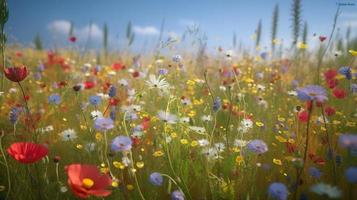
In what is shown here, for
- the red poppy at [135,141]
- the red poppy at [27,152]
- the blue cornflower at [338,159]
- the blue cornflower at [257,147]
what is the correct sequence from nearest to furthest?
1. the red poppy at [27,152]
2. the blue cornflower at [257,147]
3. the blue cornflower at [338,159]
4. the red poppy at [135,141]

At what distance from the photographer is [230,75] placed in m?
3.81

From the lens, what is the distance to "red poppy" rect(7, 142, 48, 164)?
122cm

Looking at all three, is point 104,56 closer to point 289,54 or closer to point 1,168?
point 289,54

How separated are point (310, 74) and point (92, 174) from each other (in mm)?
3764

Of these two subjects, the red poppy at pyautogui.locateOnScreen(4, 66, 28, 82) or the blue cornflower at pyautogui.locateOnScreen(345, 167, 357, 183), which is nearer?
the blue cornflower at pyautogui.locateOnScreen(345, 167, 357, 183)

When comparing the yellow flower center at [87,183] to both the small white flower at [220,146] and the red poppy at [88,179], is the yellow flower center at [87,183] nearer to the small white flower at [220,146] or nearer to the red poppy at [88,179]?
the red poppy at [88,179]

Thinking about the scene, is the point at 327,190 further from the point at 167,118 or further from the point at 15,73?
the point at 15,73

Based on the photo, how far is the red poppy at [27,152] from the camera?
1.22 metres

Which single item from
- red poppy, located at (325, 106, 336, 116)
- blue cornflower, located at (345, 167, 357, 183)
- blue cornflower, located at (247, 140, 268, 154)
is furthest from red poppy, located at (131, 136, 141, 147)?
red poppy, located at (325, 106, 336, 116)

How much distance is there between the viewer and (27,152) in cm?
125

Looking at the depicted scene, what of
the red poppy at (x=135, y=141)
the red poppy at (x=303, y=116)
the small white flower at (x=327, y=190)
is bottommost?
the red poppy at (x=135, y=141)

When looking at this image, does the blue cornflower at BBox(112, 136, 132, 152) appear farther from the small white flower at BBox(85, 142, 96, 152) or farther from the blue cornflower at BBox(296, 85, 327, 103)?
the blue cornflower at BBox(296, 85, 327, 103)

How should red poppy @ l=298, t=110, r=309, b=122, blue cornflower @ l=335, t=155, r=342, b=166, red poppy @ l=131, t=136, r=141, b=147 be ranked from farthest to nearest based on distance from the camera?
red poppy @ l=298, t=110, r=309, b=122 < red poppy @ l=131, t=136, r=141, b=147 < blue cornflower @ l=335, t=155, r=342, b=166

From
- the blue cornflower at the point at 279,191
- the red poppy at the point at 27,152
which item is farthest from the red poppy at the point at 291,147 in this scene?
the red poppy at the point at 27,152
